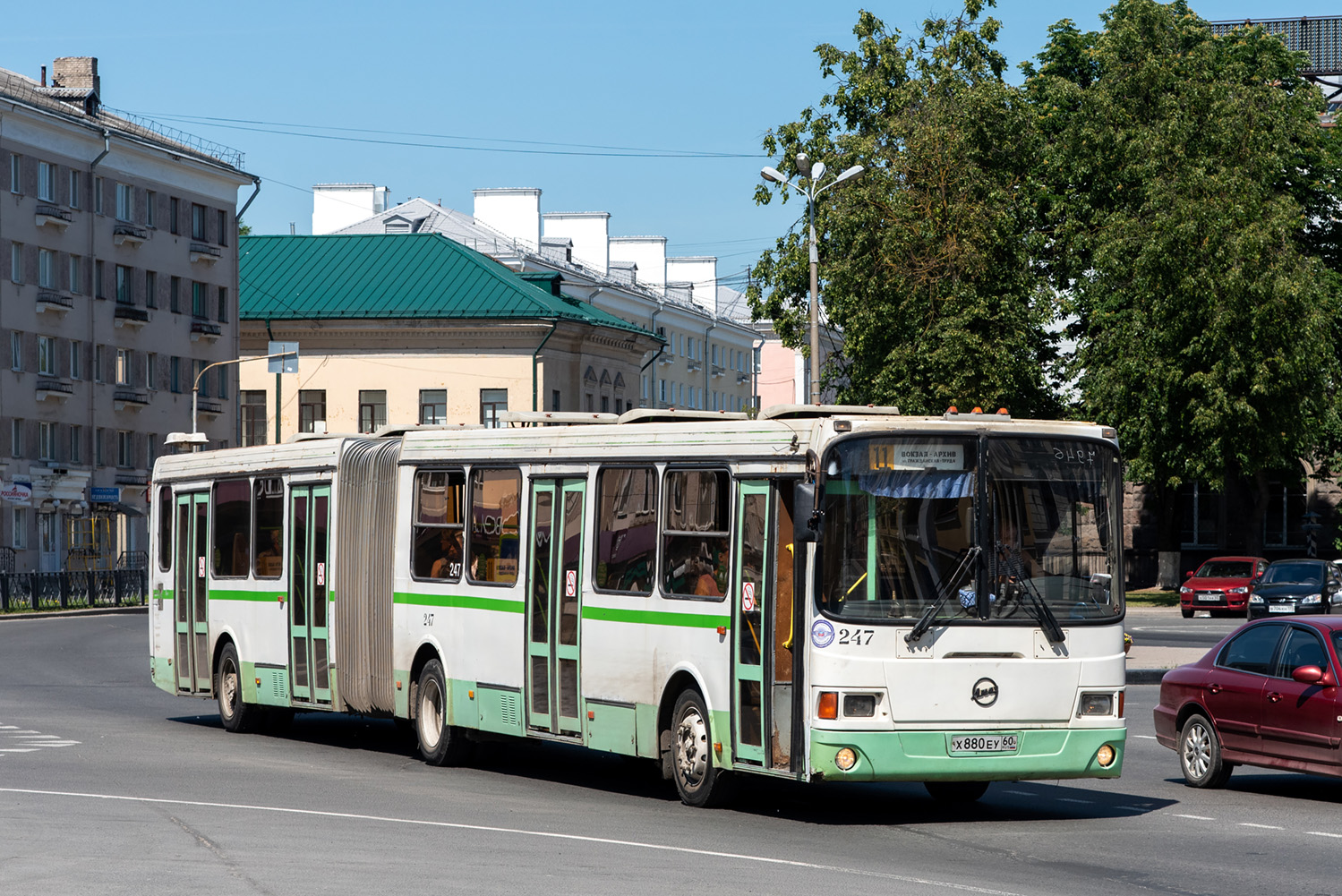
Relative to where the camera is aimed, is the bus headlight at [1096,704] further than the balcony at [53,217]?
No

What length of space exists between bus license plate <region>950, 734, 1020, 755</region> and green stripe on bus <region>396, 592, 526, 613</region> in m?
4.25

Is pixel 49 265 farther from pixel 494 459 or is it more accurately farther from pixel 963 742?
pixel 963 742

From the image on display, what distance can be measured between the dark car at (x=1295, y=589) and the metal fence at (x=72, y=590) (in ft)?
102

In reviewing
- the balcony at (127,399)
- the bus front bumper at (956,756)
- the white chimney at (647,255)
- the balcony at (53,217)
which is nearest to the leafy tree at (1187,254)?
the balcony at (53,217)

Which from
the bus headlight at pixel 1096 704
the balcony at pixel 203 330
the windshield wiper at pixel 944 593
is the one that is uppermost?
the balcony at pixel 203 330

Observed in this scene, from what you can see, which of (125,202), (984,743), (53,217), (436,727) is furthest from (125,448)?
(984,743)

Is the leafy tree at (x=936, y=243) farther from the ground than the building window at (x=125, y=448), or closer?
farther from the ground

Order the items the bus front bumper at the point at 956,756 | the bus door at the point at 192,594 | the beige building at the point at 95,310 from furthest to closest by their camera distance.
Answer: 1. the beige building at the point at 95,310
2. the bus door at the point at 192,594
3. the bus front bumper at the point at 956,756

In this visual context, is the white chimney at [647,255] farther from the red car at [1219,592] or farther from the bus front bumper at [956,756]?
the bus front bumper at [956,756]

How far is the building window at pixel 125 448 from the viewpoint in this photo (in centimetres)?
7212

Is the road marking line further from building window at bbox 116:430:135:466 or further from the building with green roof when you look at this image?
the building with green roof

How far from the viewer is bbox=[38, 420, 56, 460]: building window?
221 ft

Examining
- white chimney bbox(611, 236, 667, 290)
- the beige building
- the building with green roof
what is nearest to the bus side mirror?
the beige building

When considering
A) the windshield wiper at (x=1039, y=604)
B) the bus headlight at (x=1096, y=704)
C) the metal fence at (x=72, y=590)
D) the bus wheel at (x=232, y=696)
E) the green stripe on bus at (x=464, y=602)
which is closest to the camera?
the windshield wiper at (x=1039, y=604)
